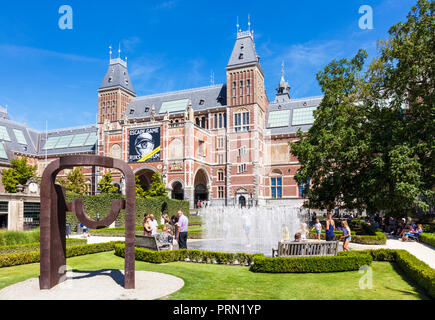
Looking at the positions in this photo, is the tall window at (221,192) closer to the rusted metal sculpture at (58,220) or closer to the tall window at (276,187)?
the tall window at (276,187)

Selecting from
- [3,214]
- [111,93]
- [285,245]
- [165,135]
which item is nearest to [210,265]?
[285,245]

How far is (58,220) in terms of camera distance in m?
9.45

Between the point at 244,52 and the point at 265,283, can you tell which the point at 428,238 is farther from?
the point at 244,52

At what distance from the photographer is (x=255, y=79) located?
49.5 meters

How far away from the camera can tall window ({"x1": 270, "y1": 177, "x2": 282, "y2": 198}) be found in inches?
2026

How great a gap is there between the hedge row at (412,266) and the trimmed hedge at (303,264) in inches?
26.5

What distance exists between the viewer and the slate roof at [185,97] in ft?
177

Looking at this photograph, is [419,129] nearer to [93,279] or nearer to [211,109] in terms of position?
[93,279]

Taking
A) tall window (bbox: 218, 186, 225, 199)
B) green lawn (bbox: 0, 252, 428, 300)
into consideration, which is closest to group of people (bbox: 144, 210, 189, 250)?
green lawn (bbox: 0, 252, 428, 300)

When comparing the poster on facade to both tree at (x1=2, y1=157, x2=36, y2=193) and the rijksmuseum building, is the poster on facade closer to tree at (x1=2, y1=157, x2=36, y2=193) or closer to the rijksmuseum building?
the rijksmuseum building

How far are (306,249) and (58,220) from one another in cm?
769

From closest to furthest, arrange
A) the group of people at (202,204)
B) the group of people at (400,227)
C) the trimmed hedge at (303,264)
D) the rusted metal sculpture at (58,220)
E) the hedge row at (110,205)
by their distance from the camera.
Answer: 1. the rusted metal sculpture at (58,220)
2. the trimmed hedge at (303,264)
3. the group of people at (400,227)
4. the hedge row at (110,205)
5. the group of people at (202,204)

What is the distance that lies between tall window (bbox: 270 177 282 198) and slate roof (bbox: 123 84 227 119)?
13.7 meters

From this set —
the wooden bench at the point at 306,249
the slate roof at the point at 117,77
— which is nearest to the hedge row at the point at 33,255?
the wooden bench at the point at 306,249
